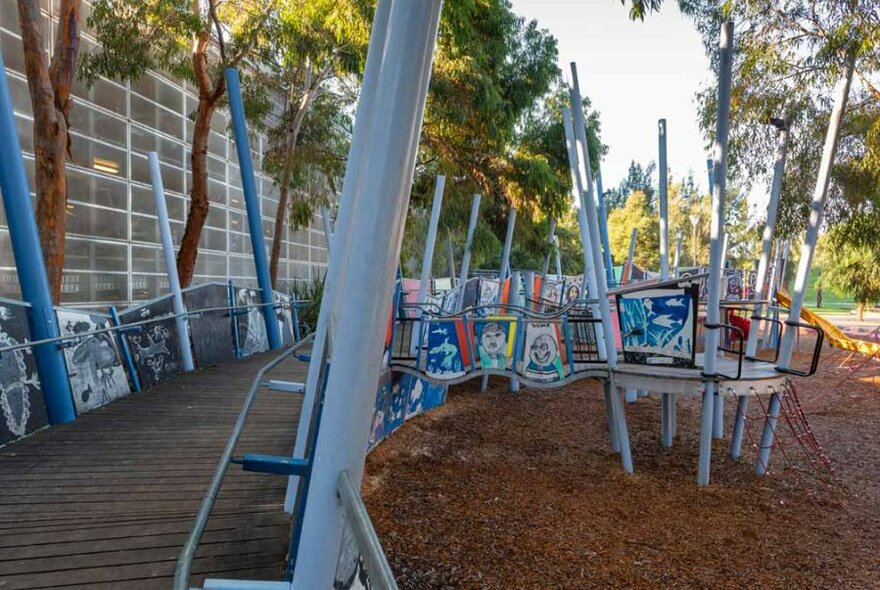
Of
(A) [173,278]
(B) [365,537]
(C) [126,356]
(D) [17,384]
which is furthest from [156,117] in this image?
(B) [365,537]

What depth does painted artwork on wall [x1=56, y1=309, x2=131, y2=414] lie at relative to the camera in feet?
21.1

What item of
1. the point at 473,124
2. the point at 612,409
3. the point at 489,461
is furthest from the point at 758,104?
the point at 489,461

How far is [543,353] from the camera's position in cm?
784

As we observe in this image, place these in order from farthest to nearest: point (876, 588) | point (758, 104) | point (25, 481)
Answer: point (758, 104) < point (876, 588) < point (25, 481)

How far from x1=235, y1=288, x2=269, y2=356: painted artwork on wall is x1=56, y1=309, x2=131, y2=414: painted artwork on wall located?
11.9 feet

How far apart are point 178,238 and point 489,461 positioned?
10.8 meters

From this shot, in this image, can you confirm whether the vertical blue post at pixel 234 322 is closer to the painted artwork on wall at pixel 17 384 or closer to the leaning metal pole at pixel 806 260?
the painted artwork on wall at pixel 17 384

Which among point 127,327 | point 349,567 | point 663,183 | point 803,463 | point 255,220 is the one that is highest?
point 663,183

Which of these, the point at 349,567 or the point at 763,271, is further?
the point at 763,271

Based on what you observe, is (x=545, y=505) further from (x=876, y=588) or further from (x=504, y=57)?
(x=504, y=57)

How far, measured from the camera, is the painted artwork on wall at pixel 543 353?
25.7ft

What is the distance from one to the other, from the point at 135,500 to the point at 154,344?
4.42 metres

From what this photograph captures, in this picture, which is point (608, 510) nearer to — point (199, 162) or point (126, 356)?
point (126, 356)

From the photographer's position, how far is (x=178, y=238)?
15.5m
